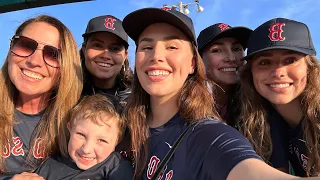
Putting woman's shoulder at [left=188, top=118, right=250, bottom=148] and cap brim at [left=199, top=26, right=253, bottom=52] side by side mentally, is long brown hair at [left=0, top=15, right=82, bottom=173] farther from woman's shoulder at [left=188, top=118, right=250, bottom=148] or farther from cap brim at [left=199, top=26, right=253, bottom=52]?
cap brim at [left=199, top=26, right=253, bottom=52]

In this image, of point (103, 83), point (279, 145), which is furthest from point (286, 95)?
point (103, 83)

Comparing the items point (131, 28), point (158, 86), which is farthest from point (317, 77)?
point (131, 28)

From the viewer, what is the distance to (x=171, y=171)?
2.08m

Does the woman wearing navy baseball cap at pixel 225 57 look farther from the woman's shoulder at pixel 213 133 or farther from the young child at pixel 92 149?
the woman's shoulder at pixel 213 133

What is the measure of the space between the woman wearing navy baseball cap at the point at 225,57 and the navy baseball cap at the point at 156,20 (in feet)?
A: 4.92

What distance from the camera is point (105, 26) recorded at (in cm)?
459

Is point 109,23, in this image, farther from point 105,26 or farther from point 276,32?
point 276,32

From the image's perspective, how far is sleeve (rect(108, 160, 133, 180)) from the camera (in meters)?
2.63

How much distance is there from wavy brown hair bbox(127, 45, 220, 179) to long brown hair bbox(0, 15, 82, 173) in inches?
27.0

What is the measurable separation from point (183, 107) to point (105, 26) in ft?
8.59

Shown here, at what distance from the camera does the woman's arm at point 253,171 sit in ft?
4.85

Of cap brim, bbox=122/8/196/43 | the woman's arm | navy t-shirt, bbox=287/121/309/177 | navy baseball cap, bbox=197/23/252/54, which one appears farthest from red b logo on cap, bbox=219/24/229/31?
the woman's arm

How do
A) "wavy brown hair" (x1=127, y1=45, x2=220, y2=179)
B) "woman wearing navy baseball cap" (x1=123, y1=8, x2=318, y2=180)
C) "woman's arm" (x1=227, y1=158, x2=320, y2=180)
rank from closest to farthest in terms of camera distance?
"woman's arm" (x1=227, y1=158, x2=320, y2=180), "woman wearing navy baseball cap" (x1=123, y1=8, x2=318, y2=180), "wavy brown hair" (x1=127, y1=45, x2=220, y2=179)

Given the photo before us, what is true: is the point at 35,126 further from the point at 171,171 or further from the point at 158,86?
the point at 171,171
